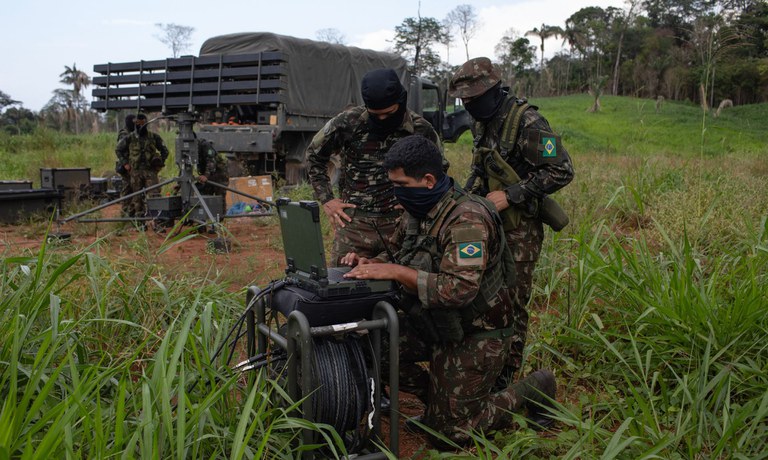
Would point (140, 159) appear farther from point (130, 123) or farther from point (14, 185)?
point (14, 185)

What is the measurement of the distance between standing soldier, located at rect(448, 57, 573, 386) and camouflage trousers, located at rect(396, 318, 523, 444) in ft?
1.10

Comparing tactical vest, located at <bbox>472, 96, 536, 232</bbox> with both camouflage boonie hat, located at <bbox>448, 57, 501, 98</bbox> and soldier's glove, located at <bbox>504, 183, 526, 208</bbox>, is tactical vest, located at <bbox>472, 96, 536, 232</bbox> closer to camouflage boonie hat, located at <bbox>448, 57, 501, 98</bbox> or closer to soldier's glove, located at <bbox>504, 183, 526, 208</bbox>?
soldier's glove, located at <bbox>504, 183, 526, 208</bbox>

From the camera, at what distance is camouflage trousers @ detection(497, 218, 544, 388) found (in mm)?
3398

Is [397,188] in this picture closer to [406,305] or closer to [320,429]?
[406,305]

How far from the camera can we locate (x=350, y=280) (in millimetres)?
2604

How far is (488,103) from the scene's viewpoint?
11.3ft

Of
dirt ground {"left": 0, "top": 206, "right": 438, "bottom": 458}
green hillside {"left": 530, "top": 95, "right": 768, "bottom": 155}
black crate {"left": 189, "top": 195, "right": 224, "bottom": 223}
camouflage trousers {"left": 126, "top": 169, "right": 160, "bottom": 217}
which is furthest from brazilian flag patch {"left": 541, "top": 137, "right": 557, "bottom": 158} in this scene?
green hillside {"left": 530, "top": 95, "right": 768, "bottom": 155}

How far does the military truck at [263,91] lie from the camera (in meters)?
8.85

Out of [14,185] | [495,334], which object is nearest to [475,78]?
[495,334]

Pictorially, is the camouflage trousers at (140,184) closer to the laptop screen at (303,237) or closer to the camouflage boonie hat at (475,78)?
the camouflage boonie hat at (475,78)

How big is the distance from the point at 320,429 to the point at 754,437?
66.5 inches

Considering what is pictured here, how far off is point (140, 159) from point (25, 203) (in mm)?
1561

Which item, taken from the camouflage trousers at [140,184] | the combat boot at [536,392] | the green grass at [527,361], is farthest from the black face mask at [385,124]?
the camouflage trousers at [140,184]

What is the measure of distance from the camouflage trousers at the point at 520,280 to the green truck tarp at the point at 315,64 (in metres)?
8.57
